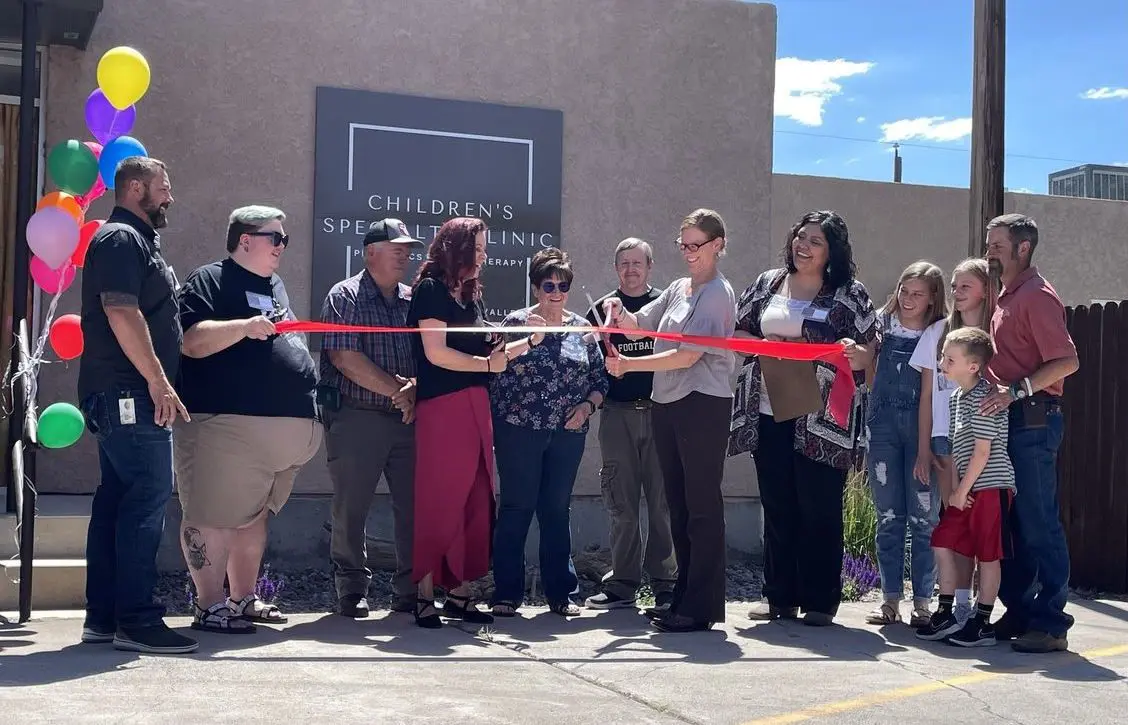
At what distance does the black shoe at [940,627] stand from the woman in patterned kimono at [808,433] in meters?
0.45

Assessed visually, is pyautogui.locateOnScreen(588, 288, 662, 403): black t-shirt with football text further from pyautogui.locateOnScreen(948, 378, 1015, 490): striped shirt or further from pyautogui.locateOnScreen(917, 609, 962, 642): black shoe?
pyautogui.locateOnScreen(917, 609, 962, 642): black shoe

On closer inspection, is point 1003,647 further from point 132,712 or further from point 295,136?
point 295,136

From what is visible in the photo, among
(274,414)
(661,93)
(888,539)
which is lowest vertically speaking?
(888,539)

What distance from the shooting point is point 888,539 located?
6461 millimetres

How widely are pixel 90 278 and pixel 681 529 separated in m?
3.01

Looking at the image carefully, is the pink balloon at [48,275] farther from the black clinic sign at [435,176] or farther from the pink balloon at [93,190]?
the black clinic sign at [435,176]

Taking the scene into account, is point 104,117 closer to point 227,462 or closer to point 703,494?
point 227,462

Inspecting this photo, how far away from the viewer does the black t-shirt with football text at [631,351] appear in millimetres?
6777

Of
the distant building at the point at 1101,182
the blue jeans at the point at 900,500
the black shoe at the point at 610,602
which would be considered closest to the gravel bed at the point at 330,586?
the black shoe at the point at 610,602

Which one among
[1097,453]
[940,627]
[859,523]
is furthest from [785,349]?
[859,523]

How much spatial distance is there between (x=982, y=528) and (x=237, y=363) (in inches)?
140

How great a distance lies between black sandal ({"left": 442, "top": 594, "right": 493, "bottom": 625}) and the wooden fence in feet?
14.1

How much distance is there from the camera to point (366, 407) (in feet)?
20.4

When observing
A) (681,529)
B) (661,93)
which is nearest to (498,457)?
(681,529)
